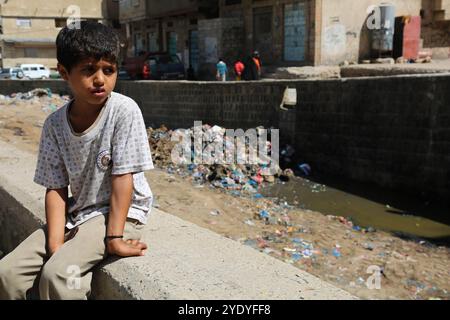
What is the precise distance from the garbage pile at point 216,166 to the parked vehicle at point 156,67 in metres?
10.3

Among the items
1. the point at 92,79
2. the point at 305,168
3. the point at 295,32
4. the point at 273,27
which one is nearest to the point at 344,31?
the point at 295,32

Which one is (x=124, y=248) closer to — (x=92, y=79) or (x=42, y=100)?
(x=92, y=79)

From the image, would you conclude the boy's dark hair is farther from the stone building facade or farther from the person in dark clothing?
the stone building facade

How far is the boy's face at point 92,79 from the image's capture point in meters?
2.08

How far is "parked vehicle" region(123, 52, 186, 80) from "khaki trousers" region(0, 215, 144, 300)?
1962cm

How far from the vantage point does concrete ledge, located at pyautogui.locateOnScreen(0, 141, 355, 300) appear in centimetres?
178

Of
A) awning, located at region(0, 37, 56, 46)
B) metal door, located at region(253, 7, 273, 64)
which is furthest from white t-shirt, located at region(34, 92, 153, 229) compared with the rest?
awning, located at region(0, 37, 56, 46)

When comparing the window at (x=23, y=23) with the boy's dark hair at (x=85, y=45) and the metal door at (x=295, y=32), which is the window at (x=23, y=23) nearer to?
the metal door at (x=295, y=32)

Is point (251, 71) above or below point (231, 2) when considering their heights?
below

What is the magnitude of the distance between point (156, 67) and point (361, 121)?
45.7ft

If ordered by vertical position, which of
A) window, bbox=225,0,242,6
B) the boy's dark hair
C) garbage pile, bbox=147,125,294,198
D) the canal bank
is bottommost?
the canal bank

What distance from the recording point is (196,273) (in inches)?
77.0

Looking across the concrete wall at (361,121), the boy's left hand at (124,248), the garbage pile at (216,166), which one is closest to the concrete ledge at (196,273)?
the boy's left hand at (124,248)

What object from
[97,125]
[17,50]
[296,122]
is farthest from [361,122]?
[17,50]
